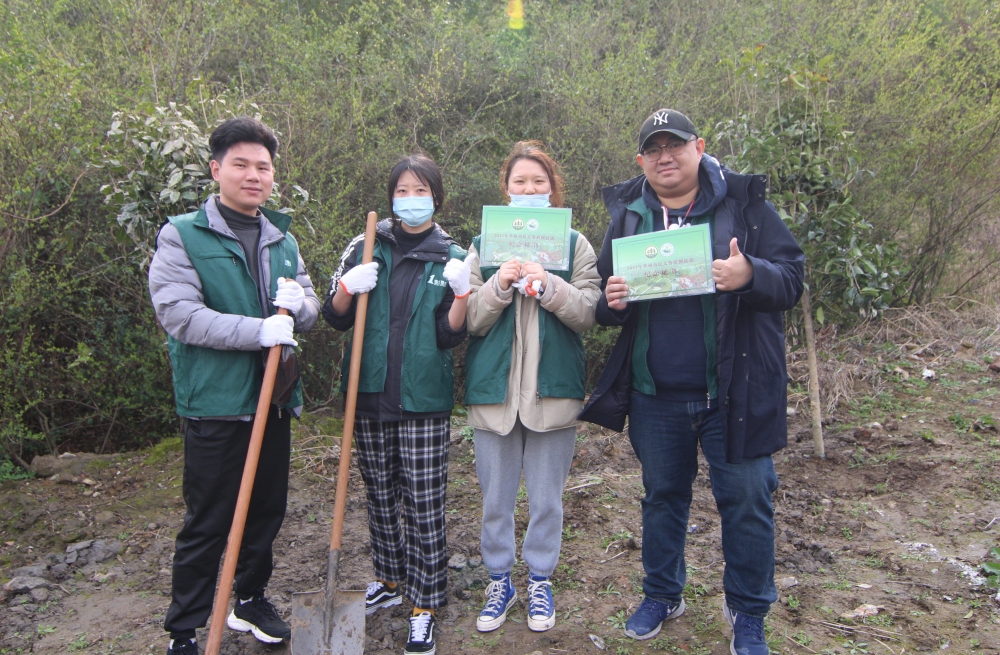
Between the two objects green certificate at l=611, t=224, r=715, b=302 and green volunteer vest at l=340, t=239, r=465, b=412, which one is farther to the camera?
green volunteer vest at l=340, t=239, r=465, b=412

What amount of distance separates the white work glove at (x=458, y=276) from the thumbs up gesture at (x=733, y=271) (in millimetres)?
998

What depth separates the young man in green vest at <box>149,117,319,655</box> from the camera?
2613 mm

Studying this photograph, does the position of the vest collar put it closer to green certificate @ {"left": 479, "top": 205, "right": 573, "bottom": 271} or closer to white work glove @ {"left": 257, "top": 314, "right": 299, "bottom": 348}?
white work glove @ {"left": 257, "top": 314, "right": 299, "bottom": 348}

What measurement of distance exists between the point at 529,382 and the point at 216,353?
1243 mm

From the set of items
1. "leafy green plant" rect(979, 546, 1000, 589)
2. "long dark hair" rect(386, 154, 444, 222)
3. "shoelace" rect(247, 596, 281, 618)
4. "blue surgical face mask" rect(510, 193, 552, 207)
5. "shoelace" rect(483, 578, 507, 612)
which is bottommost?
"shoelace" rect(247, 596, 281, 618)

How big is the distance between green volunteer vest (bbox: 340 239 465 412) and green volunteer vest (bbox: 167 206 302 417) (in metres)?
0.45

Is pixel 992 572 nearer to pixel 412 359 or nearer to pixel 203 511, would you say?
pixel 412 359

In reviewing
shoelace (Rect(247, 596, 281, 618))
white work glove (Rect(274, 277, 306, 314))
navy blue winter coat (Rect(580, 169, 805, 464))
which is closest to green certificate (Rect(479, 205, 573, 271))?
navy blue winter coat (Rect(580, 169, 805, 464))

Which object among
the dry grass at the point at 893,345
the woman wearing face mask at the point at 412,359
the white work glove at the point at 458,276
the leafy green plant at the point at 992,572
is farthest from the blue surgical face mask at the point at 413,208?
the dry grass at the point at 893,345

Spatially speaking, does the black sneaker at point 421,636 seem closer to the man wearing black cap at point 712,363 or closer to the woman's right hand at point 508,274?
the man wearing black cap at point 712,363

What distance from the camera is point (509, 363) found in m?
2.96

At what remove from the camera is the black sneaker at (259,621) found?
299cm

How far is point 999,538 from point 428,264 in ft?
11.2

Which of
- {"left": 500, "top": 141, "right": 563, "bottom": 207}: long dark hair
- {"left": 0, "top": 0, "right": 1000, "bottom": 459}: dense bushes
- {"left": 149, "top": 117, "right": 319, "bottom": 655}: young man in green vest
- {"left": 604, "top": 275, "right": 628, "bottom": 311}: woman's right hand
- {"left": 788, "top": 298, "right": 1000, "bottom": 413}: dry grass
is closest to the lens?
{"left": 149, "top": 117, "right": 319, "bottom": 655}: young man in green vest
